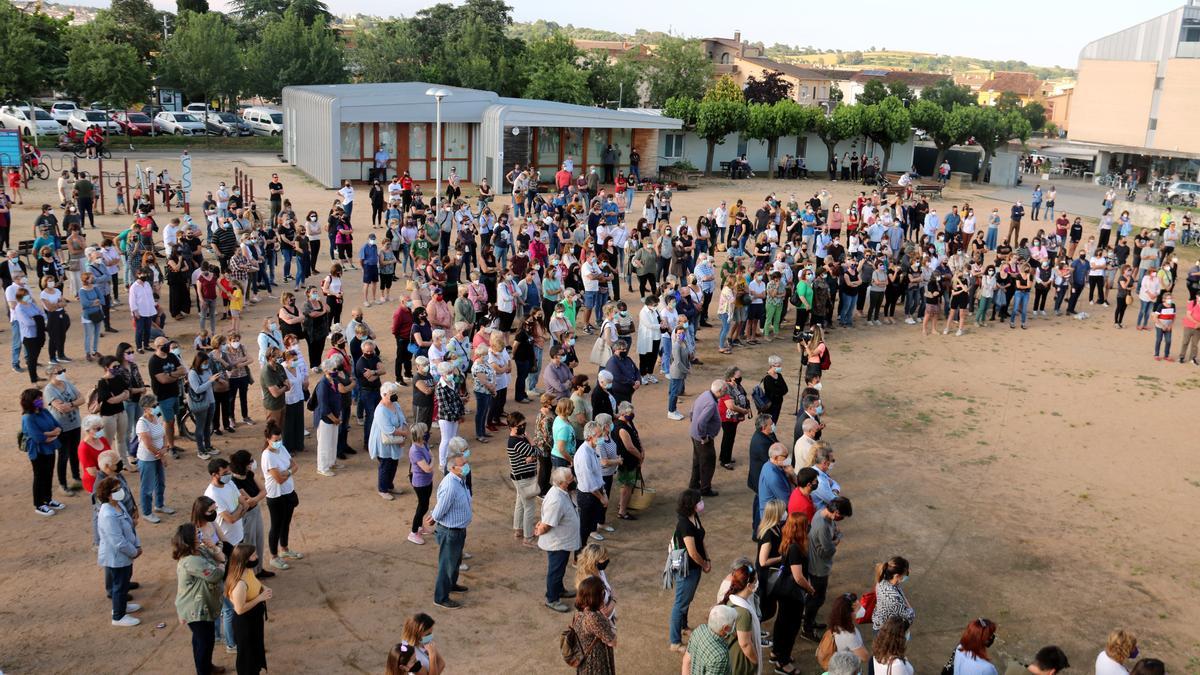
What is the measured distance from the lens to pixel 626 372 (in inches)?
493

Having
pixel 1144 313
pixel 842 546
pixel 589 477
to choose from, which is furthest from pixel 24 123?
pixel 842 546

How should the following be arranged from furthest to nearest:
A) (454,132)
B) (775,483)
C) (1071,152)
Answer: (1071,152)
(454,132)
(775,483)

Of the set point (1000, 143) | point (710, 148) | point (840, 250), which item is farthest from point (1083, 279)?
point (1000, 143)

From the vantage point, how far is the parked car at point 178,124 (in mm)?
46278

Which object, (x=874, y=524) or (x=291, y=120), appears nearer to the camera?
(x=874, y=524)

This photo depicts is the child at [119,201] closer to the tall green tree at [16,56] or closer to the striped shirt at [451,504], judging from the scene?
the tall green tree at [16,56]

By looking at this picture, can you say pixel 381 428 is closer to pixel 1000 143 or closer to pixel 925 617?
pixel 925 617

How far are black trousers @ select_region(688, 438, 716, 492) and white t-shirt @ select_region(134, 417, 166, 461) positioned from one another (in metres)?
5.58

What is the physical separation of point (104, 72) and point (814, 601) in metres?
42.5

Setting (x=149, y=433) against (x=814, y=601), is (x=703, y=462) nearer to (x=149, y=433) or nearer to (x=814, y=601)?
(x=814, y=601)

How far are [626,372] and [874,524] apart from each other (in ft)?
11.4

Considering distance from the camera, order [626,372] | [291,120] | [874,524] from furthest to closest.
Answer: [291,120]
[626,372]
[874,524]

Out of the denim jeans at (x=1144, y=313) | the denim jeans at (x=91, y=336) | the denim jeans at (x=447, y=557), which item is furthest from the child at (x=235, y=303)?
the denim jeans at (x=1144, y=313)

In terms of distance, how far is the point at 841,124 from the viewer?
4284 centimetres
